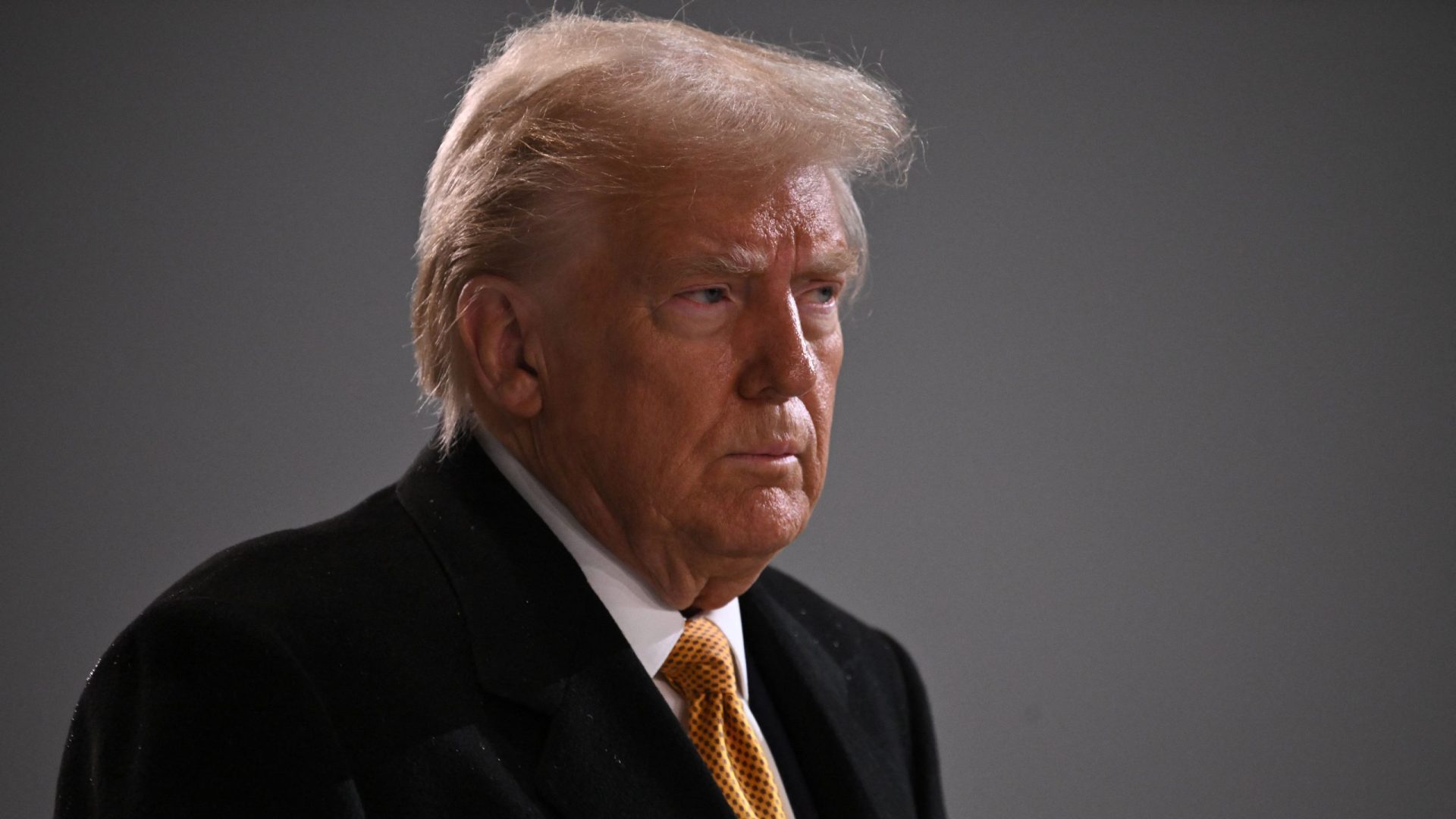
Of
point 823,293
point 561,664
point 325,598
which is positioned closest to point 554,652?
point 561,664

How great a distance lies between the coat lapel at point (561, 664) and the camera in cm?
146

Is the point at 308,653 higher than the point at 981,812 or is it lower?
higher

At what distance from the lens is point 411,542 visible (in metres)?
1.56

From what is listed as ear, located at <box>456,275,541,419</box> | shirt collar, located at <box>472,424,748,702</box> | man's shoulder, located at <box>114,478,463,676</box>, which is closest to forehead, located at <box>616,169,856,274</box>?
ear, located at <box>456,275,541,419</box>

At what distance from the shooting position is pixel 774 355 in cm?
153

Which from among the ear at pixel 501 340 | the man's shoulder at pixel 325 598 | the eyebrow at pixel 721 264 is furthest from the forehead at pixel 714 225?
the man's shoulder at pixel 325 598

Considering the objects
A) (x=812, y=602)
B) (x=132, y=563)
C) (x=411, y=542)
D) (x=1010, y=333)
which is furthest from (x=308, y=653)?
(x=1010, y=333)

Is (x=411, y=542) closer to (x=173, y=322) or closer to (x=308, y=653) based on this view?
(x=308, y=653)

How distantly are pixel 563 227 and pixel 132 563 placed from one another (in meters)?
1.21

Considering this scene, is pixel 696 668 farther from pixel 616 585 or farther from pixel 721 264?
pixel 721 264

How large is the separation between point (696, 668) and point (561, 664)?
0.19 metres

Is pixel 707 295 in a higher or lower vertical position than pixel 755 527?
higher

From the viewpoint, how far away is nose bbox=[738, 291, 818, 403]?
1.53 m

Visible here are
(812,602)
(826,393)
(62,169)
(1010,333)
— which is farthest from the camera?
(1010,333)
